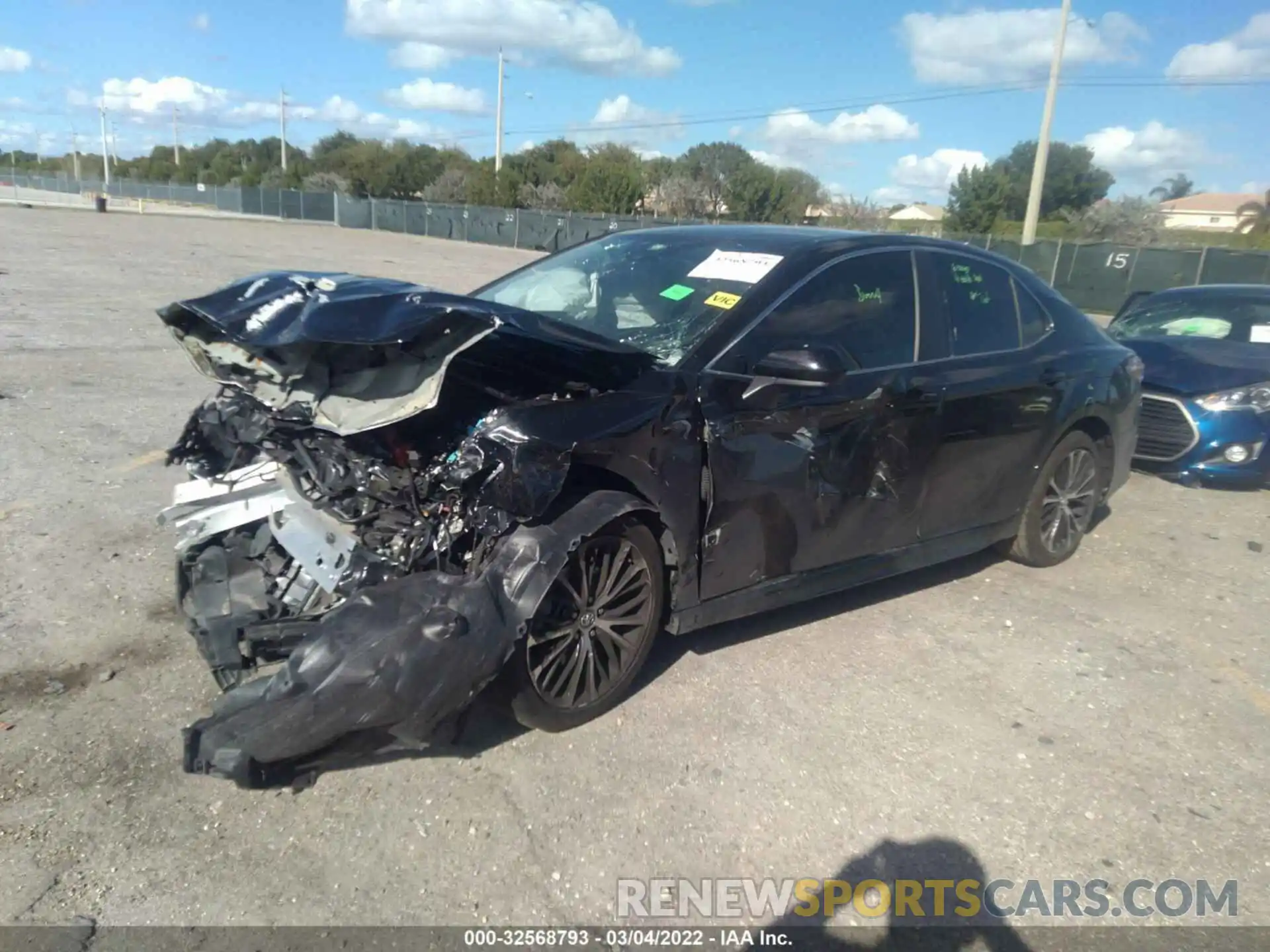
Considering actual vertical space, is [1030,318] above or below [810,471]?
above

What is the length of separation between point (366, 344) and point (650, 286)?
1.64 m

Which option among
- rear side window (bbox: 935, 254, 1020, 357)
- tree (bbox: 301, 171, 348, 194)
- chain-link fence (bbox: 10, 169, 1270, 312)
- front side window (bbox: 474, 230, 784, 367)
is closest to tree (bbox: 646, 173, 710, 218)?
chain-link fence (bbox: 10, 169, 1270, 312)

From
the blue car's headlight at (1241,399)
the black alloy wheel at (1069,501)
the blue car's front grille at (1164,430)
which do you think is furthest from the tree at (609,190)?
the black alloy wheel at (1069,501)

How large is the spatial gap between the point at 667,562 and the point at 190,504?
186 cm

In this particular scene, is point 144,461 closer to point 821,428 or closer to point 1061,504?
point 821,428

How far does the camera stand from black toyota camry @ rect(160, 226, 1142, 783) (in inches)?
119

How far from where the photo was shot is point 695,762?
11.3 feet

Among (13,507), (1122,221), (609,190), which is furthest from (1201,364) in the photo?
(609,190)

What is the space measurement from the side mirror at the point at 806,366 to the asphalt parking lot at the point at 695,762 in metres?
1.29

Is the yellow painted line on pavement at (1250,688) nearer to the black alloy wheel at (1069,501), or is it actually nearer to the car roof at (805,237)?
the black alloy wheel at (1069,501)

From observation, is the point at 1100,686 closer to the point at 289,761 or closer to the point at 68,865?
the point at 289,761

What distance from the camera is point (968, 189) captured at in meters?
52.1

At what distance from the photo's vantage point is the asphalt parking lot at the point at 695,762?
2.79 meters

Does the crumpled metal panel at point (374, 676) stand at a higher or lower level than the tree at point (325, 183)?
lower
